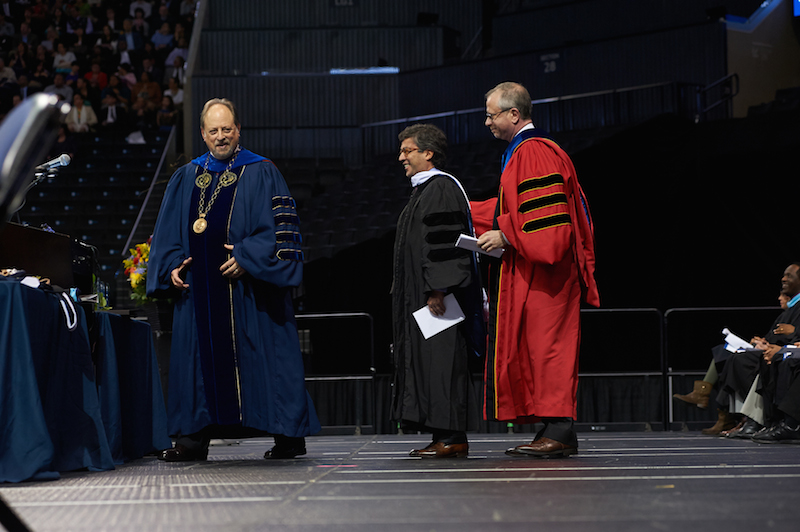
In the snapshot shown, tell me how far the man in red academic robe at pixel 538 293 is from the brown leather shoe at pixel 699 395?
3.77 m

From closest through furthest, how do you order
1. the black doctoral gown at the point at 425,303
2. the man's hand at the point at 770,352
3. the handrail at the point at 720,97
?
the black doctoral gown at the point at 425,303 < the man's hand at the point at 770,352 < the handrail at the point at 720,97

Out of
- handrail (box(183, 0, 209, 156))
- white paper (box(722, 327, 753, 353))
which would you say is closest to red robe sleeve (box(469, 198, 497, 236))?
white paper (box(722, 327, 753, 353))

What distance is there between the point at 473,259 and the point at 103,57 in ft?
42.0

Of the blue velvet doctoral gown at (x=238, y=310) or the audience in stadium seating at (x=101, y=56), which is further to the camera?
the audience in stadium seating at (x=101, y=56)

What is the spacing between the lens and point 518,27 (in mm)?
16656

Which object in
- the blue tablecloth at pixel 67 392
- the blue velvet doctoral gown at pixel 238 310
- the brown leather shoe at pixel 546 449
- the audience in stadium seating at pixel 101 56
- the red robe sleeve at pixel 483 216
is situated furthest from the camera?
the audience in stadium seating at pixel 101 56

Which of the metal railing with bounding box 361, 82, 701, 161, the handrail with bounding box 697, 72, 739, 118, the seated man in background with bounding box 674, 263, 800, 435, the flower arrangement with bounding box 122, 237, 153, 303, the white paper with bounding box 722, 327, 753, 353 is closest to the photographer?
the flower arrangement with bounding box 122, 237, 153, 303

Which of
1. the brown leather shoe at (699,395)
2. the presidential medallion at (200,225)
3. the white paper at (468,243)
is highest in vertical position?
the presidential medallion at (200,225)

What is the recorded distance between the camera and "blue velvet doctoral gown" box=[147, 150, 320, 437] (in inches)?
166

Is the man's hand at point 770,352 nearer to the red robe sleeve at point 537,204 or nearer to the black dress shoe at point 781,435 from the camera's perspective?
the black dress shoe at point 781,435

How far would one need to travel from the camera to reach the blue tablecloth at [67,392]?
338cm

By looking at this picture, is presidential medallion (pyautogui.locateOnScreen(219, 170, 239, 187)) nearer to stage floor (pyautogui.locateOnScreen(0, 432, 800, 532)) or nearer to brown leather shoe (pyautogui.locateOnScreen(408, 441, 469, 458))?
stage floor (pyautogui.locateOnScreen(0, 432, 800, 532))

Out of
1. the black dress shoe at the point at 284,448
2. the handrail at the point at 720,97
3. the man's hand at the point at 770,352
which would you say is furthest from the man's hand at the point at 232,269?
the handrail at the point at 720,97

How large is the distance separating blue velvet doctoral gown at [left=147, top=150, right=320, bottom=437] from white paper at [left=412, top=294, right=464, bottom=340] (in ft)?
1.89
